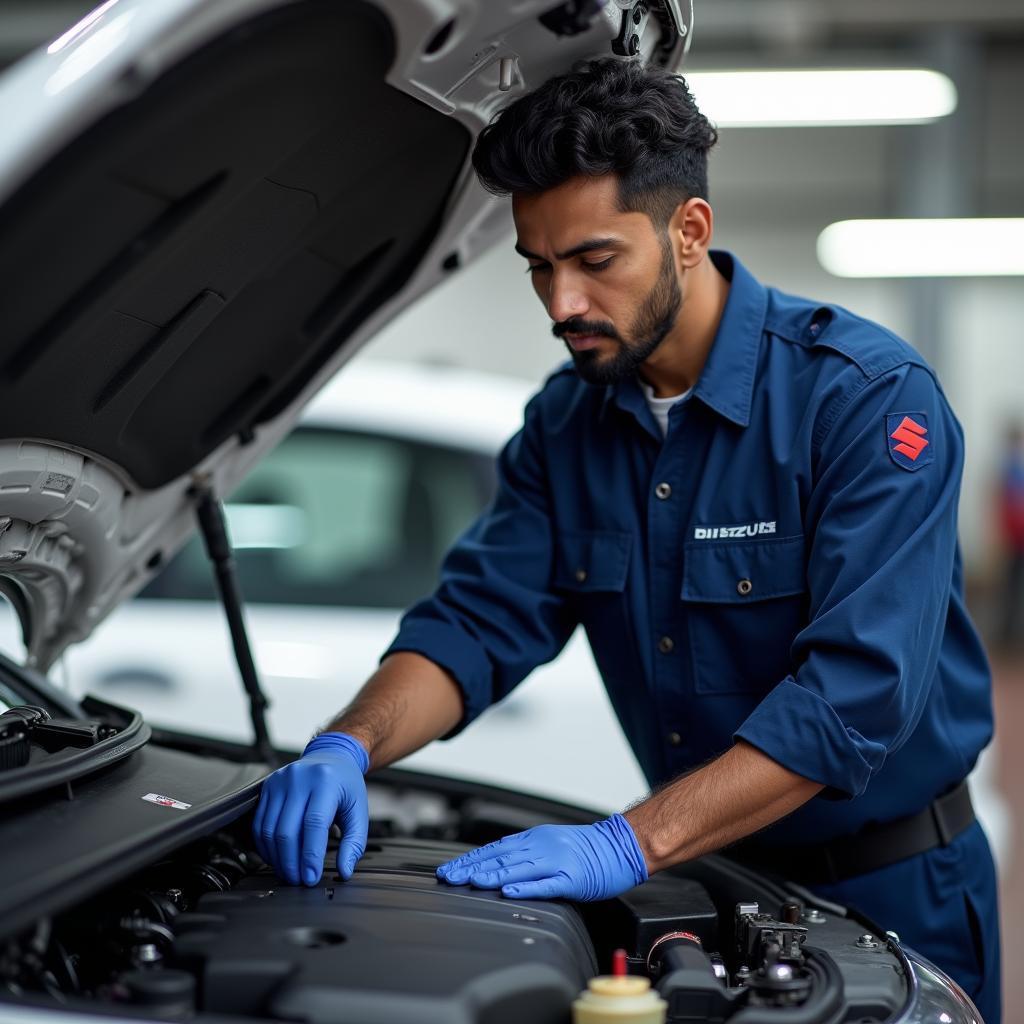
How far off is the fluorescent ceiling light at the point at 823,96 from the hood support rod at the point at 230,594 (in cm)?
573

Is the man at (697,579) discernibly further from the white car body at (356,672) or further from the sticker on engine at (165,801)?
the white car body at (356,672)

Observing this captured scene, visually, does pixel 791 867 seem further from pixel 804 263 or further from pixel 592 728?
pixel 804 263

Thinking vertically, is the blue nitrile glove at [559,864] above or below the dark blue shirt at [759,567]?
below

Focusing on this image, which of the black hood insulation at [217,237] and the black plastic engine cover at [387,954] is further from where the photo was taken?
the black hood insulation at [217,237]

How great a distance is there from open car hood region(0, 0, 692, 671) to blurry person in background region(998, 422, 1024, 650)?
8.49m

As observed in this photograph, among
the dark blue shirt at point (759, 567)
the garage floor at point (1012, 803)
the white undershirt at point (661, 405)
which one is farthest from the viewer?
the garage floor at point (1012, 803)

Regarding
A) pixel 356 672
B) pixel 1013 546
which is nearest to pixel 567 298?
pixel 356 672

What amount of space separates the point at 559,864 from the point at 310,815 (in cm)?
29

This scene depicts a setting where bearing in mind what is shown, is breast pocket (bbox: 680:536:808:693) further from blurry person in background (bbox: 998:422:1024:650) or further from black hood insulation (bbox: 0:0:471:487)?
blurry person in background (bbox: 998:422:1024:650)

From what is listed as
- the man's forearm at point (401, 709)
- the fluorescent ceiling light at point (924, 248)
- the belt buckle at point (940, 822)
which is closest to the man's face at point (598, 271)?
the man's forearm at point (401, 709)

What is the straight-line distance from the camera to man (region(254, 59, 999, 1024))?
4.91 feet

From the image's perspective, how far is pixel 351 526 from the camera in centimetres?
333

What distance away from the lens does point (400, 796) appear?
7.25 ft

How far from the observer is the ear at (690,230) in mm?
1704
